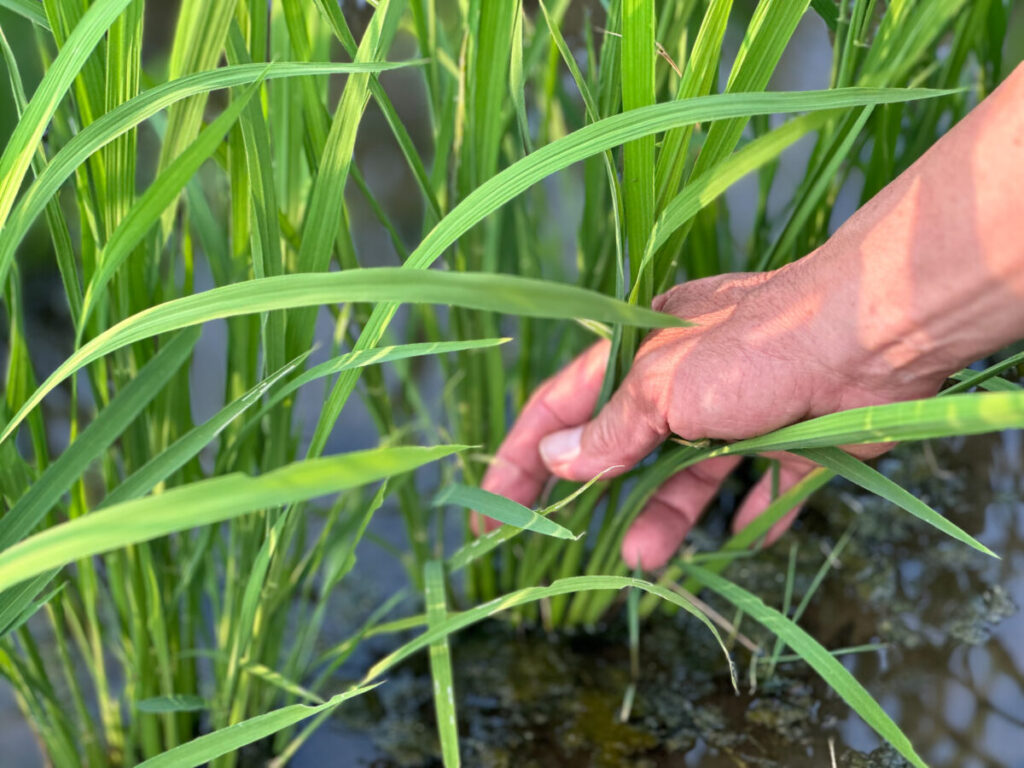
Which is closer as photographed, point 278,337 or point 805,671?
point 278,337

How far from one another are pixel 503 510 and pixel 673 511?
429 mm

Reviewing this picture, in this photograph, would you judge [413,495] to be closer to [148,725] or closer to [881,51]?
[148,725]

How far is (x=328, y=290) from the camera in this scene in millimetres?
426

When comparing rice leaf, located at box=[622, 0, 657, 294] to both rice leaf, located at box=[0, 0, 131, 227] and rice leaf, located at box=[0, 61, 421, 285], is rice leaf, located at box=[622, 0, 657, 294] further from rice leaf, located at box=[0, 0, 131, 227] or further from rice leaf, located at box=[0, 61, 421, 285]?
rice leaf, located at box=[0, 0, 131, 227]

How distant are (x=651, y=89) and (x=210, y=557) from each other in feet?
2.13

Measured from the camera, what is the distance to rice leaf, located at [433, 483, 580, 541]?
557mm

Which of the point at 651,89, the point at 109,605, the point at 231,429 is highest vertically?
the point at 651,89

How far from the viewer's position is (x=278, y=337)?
65 centimetres

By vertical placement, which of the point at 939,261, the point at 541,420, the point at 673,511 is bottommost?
the point at 673,511

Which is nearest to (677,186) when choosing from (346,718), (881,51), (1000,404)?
(881,51)

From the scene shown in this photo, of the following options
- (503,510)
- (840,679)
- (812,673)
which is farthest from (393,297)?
(812,673)

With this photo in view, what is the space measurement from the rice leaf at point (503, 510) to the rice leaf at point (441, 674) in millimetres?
115

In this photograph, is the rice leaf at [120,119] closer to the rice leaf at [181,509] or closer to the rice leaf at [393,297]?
the rice leaf at [393,297]

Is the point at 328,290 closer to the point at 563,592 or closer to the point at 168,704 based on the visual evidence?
the point at 563,592
